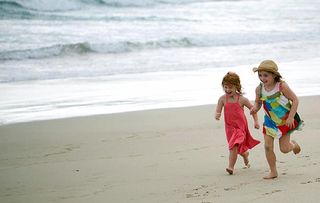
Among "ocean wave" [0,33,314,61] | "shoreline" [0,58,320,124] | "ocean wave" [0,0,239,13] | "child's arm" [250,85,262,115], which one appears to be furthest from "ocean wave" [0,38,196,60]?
"child's arm" [250,85,262,115]

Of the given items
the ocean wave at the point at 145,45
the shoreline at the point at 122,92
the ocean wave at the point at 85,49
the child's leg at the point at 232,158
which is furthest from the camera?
the ocean wave at the point at 145,45

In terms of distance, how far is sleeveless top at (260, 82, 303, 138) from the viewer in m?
5.47

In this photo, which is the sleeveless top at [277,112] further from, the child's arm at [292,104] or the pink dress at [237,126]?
the pink dress at [237,126]

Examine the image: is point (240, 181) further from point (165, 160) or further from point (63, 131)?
point (63, 131)

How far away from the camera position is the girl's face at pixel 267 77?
5.43 m

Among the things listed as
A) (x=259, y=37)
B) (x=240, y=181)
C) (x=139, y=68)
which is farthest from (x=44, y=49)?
(x=240, y=181)

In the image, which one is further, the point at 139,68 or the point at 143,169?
the point at 139,68

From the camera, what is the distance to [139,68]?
15312mm

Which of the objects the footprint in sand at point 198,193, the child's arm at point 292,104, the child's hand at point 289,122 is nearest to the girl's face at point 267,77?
the child's arm at point 292,104

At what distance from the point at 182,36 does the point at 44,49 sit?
536 cm

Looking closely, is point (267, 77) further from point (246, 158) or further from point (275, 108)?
point (246, 158)

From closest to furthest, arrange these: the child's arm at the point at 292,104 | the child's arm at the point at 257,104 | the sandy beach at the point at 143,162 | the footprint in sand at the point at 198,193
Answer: the footprint in sand at the point at 198,193 → the sandy beach at the point at 143,162 → the child's arm at the point at 292,104 → the child's arm at the point at 257,104

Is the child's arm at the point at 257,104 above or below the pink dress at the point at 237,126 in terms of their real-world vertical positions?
above

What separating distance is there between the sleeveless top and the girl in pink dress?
1.02 feet
